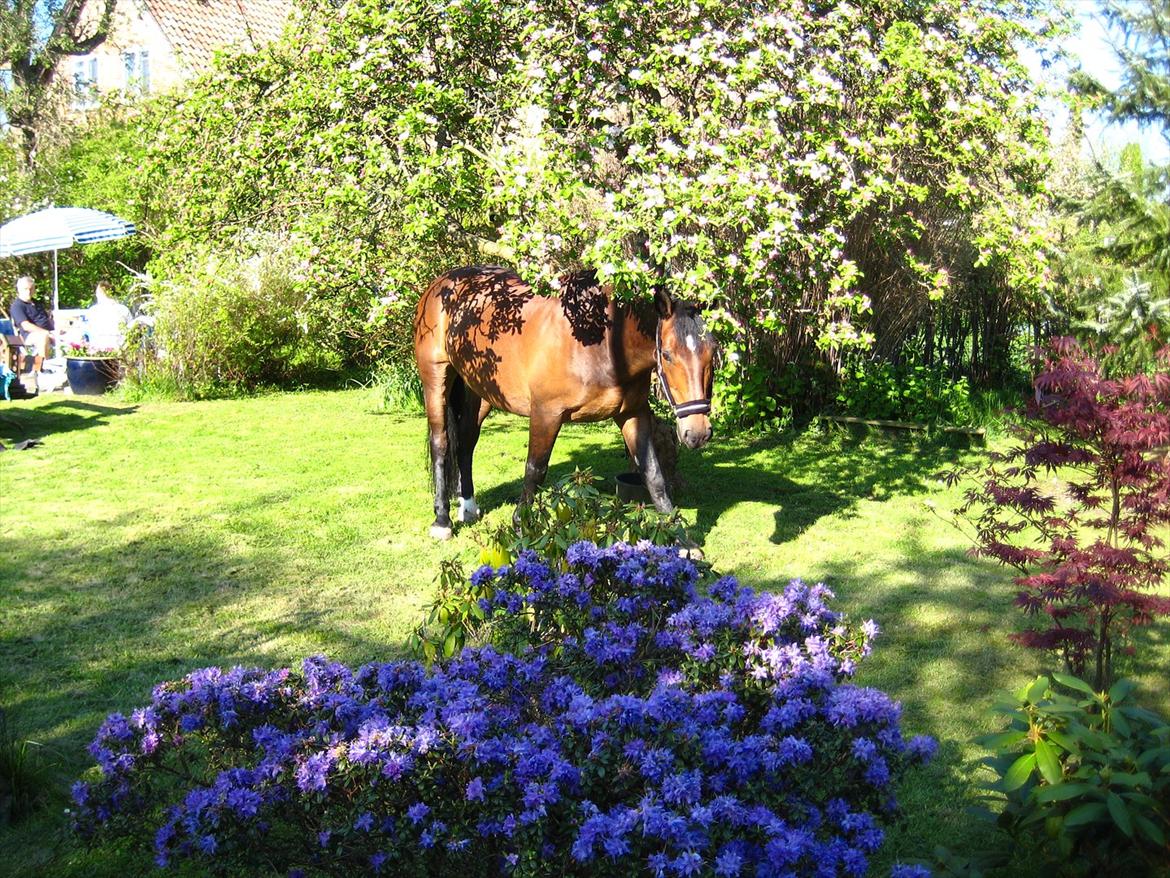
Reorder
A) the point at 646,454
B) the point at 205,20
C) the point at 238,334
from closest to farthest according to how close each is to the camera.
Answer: the point at 646,454 → the point at 238,334 → the point at 205,20

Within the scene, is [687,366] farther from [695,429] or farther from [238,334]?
[238,334]

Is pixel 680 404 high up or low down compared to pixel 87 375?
down

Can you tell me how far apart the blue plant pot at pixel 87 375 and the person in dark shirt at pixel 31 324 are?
71cm

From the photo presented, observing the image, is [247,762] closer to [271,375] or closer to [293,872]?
[293,872]

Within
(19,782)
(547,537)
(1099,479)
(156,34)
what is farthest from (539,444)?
(156,34)

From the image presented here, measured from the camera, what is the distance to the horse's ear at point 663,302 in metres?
6.96

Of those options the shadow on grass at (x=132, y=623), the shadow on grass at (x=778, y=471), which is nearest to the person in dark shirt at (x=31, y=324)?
the shadow on grass at (x=778, y=471)

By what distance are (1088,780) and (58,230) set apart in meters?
18.2

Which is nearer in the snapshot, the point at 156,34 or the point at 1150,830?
the point at 1150,830

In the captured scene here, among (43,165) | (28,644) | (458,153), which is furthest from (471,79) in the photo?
(43,165)

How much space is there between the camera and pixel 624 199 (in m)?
7.12

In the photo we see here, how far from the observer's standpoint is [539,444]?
7.65 m

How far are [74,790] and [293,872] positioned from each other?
665mm

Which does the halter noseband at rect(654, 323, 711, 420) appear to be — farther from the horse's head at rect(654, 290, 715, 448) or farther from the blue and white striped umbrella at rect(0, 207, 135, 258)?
the blue and white striped umbrella at rect(0, 207, 135, 258)
